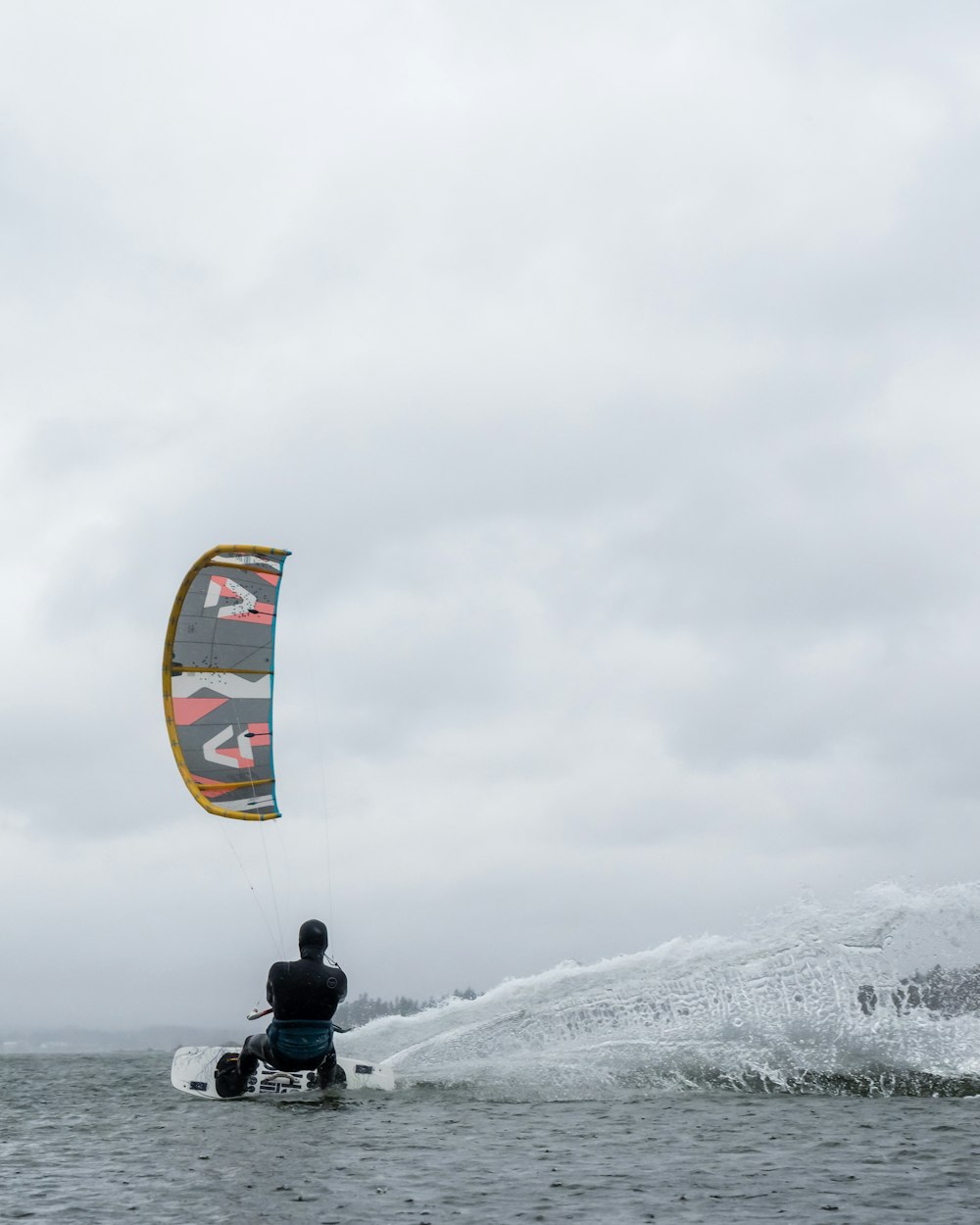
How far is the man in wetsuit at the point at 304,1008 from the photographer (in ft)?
58.7

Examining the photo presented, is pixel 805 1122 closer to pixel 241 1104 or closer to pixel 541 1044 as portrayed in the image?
pixel 541 1044

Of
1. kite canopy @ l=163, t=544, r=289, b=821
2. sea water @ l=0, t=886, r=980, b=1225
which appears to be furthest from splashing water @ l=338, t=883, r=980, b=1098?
kite canopy @ l=163, t=544, r=289, b=821

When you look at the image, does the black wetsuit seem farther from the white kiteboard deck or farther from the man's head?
the white kiteboard deck

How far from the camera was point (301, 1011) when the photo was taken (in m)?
18.0

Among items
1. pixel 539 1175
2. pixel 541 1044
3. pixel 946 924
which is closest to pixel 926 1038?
pixel 946 924

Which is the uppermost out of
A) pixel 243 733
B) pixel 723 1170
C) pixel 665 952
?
pixel 243 733

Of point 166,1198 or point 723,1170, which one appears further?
point 723,1170

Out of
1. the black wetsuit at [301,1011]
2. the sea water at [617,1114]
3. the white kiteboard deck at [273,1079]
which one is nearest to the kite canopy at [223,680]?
the white kiteboard deck at [273,1079]

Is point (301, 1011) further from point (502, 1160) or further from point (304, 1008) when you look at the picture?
point (502, 1160)

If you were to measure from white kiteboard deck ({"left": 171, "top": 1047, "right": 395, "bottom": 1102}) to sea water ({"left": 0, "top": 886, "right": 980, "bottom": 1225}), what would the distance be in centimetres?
47

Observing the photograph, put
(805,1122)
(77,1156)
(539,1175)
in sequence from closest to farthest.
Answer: (539,1175) → (77,1156) → (805,1122)

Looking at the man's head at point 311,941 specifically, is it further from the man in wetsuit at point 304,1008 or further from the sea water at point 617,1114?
the sea water at point 617,1114

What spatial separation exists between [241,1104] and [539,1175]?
8.17 m

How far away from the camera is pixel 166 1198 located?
1080 cm
